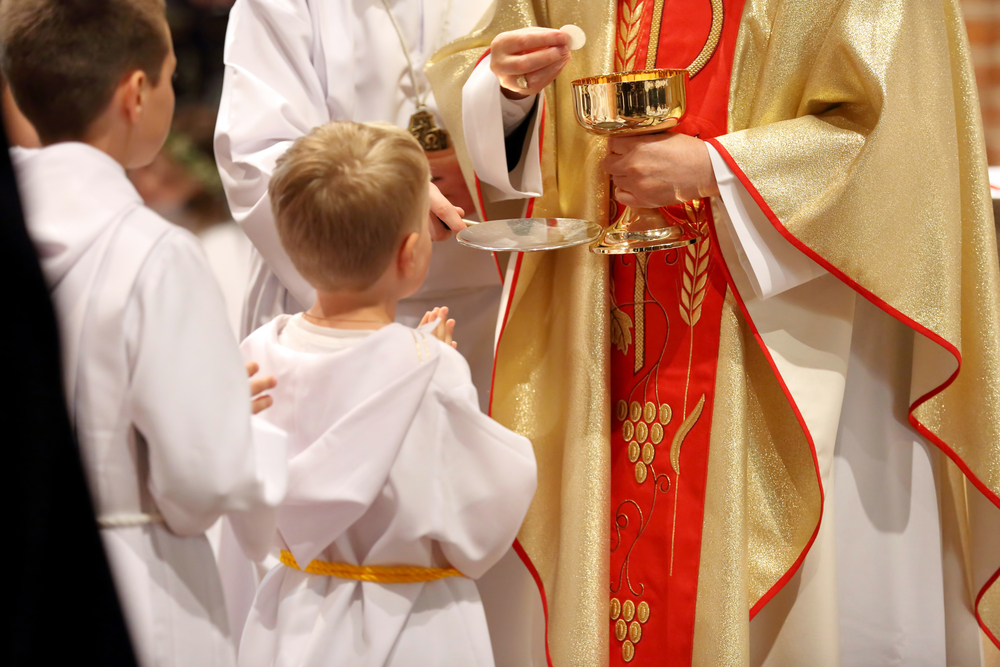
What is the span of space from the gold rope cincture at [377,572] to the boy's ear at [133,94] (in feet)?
2.42

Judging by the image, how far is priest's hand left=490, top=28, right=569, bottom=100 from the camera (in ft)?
6.30

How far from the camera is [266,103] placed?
2256 mm

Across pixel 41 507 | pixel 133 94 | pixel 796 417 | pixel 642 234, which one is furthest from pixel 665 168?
pixel 41 507

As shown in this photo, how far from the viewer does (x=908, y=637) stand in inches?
85.2

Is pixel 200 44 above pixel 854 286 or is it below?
above

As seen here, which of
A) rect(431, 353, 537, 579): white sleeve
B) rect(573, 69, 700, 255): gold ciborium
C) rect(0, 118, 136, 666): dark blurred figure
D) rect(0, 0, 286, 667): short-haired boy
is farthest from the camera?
rect(573, 69, 700, 255): gold ciborium

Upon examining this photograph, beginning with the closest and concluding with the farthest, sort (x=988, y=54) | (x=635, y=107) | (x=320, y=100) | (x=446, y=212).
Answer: (x=635, y=107) < (x=446, y=212) < (x=320, y=100) < (x=988, y=54)

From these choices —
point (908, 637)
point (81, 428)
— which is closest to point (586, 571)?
point (908, 637)

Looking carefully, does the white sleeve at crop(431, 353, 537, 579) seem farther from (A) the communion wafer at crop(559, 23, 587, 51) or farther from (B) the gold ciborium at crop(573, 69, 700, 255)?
(A) the communion wafer at crop(559, 23, 587, 51)

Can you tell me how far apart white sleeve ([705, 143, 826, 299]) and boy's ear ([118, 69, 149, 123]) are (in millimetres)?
1145

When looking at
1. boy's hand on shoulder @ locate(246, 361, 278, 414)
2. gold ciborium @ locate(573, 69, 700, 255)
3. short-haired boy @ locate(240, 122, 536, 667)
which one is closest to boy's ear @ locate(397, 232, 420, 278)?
short-haired boy @ locate(240, 122, 536, 667)

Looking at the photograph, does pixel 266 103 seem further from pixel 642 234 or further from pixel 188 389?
pixel 188 389

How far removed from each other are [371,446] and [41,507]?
50 centimetres

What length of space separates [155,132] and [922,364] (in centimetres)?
161
